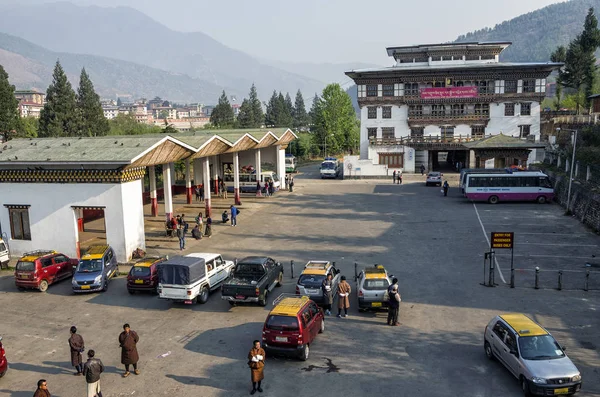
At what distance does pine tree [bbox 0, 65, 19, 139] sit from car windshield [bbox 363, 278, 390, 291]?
61198 mm

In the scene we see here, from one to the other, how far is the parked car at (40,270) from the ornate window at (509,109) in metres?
57.6

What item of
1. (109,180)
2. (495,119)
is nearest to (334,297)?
(109,180)

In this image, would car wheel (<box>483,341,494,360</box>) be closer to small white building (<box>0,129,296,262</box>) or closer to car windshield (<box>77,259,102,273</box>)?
car windshield (<box>77,259,102,273</box>)

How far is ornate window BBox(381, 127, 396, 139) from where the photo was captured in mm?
67812

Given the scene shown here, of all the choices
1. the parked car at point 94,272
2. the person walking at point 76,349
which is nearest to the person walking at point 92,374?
the person walking at point 76,349

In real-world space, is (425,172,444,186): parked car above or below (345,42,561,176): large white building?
below

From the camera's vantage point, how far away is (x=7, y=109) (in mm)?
64250

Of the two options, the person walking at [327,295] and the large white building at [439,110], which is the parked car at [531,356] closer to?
the person walking at [327,295]

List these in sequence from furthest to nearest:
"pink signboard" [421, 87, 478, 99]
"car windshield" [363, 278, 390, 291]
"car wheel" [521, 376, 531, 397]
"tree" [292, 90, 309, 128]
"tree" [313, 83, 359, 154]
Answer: "tree" [292, 90, 309, 128] < "tree" [313, 83, 359, 154] < "pink signboard" [421, 87, 478, 99] < "car windshield" [363, 278, 390, 291] < "car wheel" [521, 376, 531, 397]

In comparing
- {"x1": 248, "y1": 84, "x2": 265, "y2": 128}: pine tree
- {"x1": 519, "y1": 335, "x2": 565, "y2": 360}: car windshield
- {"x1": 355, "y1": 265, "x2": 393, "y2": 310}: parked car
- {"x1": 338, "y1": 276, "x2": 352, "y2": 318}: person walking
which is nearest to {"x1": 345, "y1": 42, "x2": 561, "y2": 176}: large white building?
{"x1": 355, "y1": 265, "x2": 393, "y2": 310}: parked car

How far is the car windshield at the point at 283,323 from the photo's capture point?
1462 centimetres

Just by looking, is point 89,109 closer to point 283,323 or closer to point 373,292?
point 373,292

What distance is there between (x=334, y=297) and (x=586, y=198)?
21.6 meters

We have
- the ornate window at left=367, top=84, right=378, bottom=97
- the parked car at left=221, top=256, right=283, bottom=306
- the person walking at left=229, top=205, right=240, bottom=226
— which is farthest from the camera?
the ornate window at left=367, top=84, right=378, bottom=97
